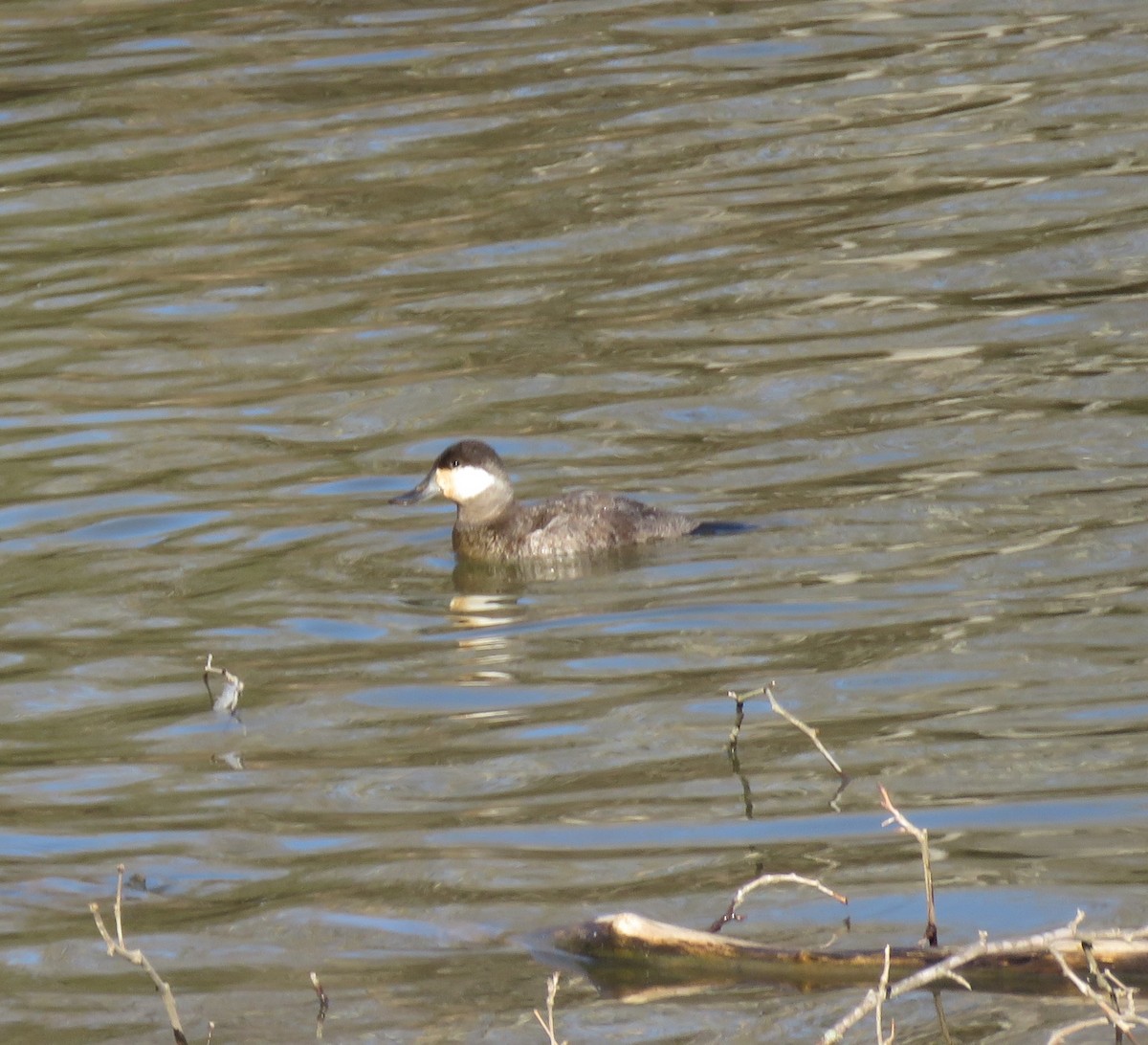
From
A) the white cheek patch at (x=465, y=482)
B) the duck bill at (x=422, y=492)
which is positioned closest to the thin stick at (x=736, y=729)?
the white cheek patch at (x=465, y=482)

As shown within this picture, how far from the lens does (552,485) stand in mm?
10484

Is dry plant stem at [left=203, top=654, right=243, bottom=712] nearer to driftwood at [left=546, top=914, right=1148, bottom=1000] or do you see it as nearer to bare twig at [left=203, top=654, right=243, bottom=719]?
bare twig at [left=203, top=654, right=243, bottom=719]

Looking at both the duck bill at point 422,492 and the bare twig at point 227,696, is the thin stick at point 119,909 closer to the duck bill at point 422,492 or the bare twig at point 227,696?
the bare twig at point 227,696

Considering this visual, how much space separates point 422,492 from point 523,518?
521mm

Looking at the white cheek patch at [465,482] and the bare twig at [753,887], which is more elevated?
the bare twig at [753,887]

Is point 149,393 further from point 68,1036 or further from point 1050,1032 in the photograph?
point 1050,1032

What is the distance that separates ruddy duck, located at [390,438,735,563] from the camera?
928cm

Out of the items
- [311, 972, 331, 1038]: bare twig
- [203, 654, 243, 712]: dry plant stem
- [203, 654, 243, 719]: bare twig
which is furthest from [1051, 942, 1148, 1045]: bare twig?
[203, 654, 243, 719]: bare twig

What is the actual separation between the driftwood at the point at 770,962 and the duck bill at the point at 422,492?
465cm

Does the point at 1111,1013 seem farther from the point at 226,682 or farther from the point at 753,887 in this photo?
the point at 226,682

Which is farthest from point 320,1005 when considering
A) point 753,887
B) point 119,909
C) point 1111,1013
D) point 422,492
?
point 422,492

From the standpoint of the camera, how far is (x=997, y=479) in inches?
372

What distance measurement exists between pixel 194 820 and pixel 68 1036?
1.42m

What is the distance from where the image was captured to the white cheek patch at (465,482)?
962cm
